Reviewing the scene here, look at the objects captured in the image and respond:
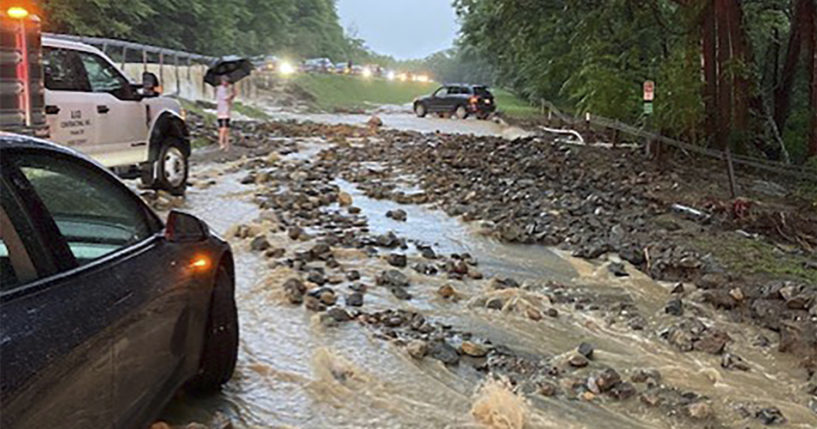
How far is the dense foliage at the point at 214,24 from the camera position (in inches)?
1304

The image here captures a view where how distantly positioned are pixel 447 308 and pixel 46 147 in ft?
13.9

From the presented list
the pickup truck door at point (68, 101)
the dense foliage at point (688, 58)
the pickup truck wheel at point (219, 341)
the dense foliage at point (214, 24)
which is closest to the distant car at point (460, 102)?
the dense foliage at point (688, 58)

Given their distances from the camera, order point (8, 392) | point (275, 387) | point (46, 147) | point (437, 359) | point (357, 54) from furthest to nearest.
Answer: point (357, 54) → point (437, 359) → point (275, 387) → point (46, 147) → point (8, 392)

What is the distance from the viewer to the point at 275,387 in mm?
4809

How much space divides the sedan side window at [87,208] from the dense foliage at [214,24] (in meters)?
27.2

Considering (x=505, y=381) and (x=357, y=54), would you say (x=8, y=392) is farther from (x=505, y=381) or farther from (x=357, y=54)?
(x=357, y=54)

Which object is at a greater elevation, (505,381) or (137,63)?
(137,63)

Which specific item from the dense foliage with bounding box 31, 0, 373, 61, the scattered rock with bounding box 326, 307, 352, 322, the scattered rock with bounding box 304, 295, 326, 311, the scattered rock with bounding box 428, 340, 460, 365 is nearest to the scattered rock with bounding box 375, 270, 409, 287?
the scattered rock with bounding box 304, 295, 326, 311

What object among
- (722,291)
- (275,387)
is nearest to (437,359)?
(275,387)

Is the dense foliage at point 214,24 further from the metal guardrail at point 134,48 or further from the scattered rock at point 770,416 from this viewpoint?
the scattered rock at point 770,416

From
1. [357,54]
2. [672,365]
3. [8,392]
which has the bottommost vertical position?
[672,365]

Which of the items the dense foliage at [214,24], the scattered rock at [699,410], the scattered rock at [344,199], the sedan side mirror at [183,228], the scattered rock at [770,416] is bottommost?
the scattered rock at [770,416]

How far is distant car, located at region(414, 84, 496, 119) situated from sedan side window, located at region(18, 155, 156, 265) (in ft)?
105

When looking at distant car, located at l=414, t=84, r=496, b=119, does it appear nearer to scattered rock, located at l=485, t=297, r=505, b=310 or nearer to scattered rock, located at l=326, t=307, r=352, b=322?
scattered rock, located at l=485, t=297, r=505, b=310
